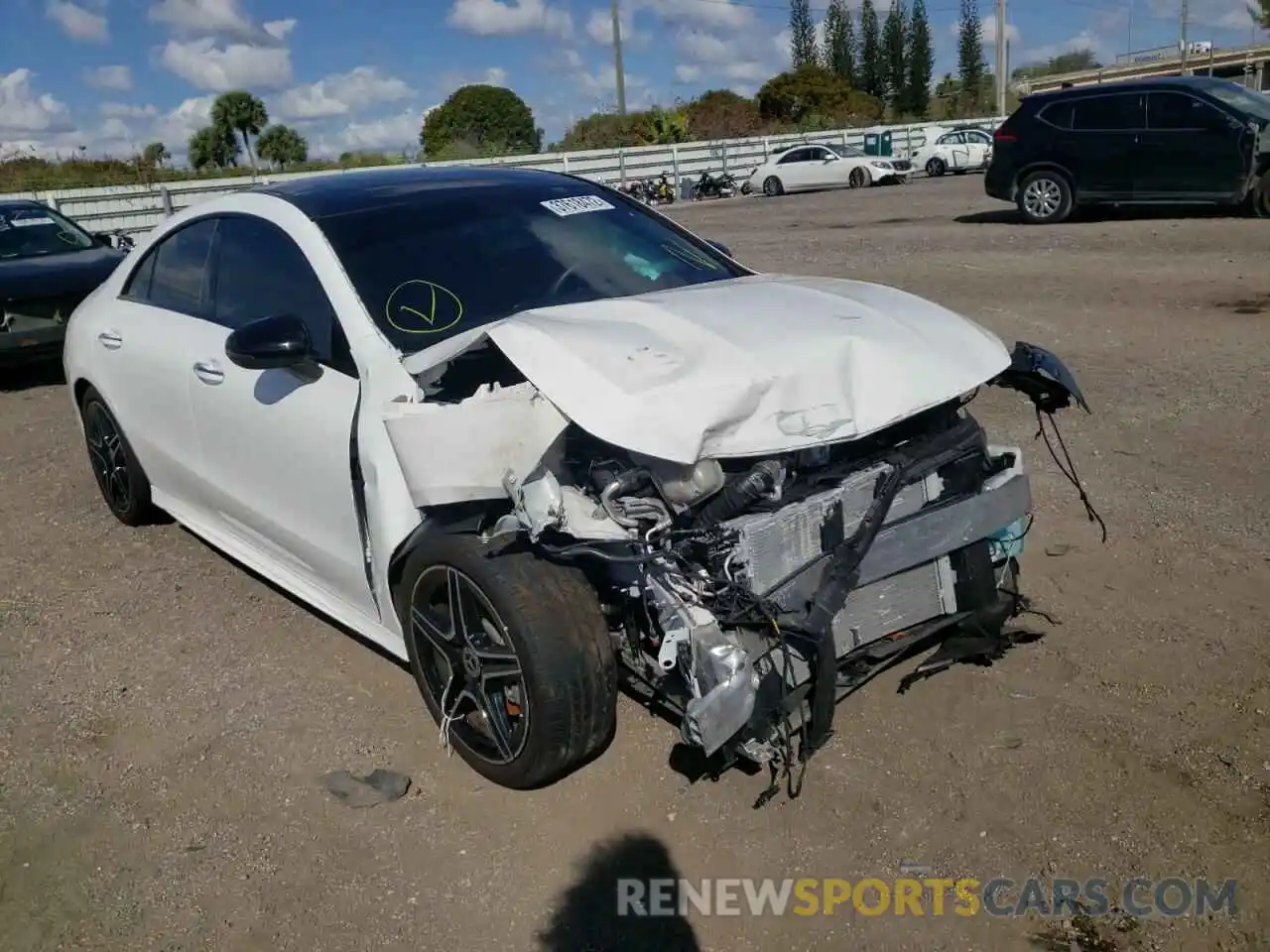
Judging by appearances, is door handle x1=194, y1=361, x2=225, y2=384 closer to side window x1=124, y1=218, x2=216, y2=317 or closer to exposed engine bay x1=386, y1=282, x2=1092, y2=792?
side window x1=124, y1=218, x2=216, y2=317

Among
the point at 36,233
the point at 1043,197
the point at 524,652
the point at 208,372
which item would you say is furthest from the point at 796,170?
the point at 524,652

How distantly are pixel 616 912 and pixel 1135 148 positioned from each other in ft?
46.1

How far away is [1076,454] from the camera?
5820 mm

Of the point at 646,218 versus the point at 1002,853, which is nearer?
the point at 1002,853

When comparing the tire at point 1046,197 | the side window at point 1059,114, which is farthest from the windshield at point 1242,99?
the tire at point 1046,197

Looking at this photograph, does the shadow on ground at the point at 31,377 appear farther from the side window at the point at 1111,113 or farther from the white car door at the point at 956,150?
the white car door at the point at 956,150

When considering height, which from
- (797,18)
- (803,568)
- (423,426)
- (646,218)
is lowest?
(803,568)

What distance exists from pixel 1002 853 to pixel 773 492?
113cm

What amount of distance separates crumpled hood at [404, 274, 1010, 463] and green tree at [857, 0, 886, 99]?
3063 inches

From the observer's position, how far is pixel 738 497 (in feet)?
9.46

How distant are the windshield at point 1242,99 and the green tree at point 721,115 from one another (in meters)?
40.1

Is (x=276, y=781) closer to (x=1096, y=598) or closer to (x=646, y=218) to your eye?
(x=646, y=218)

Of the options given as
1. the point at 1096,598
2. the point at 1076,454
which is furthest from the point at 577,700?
the point at 1076,454

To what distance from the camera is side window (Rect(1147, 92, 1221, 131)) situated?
13.6 m
